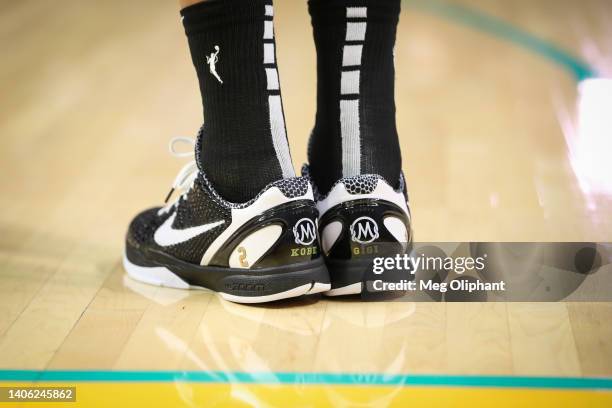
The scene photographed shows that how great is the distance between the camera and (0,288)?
51.3 inches

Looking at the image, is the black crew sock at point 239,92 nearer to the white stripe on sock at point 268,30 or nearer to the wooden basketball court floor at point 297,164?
the white stripe on sock at point 268,30

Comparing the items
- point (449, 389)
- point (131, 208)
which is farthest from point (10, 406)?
point (131, 208)

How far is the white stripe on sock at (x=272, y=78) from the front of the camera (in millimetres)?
1165

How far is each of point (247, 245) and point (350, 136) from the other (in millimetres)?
213

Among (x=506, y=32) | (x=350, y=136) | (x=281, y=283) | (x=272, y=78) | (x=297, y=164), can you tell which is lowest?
(x=506, y=32)

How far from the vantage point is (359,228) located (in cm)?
119

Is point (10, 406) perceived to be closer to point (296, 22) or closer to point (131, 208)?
point (131, 208)

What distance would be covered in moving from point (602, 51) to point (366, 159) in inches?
68.6

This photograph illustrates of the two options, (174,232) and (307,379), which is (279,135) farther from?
(307,379)

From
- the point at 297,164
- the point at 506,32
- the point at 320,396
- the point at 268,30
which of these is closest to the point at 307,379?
the point at 320,396

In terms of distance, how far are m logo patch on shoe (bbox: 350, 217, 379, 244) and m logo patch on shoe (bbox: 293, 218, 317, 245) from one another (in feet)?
0.19

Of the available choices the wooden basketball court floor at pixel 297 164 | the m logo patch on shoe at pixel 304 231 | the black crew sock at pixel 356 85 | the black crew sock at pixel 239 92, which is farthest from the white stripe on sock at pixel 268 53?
the wooden basketball court floor at pixel 297 164

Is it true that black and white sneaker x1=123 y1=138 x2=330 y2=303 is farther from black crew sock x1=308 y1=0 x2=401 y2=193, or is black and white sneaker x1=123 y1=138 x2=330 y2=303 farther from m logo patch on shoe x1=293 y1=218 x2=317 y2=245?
black crew sock x1=308 y1=0 x2=401 y2=193

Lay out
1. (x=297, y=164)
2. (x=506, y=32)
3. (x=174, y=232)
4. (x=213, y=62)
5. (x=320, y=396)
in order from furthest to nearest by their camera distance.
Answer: (x=506, y=32) → (x=297, y=164) → (x=174, y=232) → (x=213, y=62) → (x=320, y=396)
